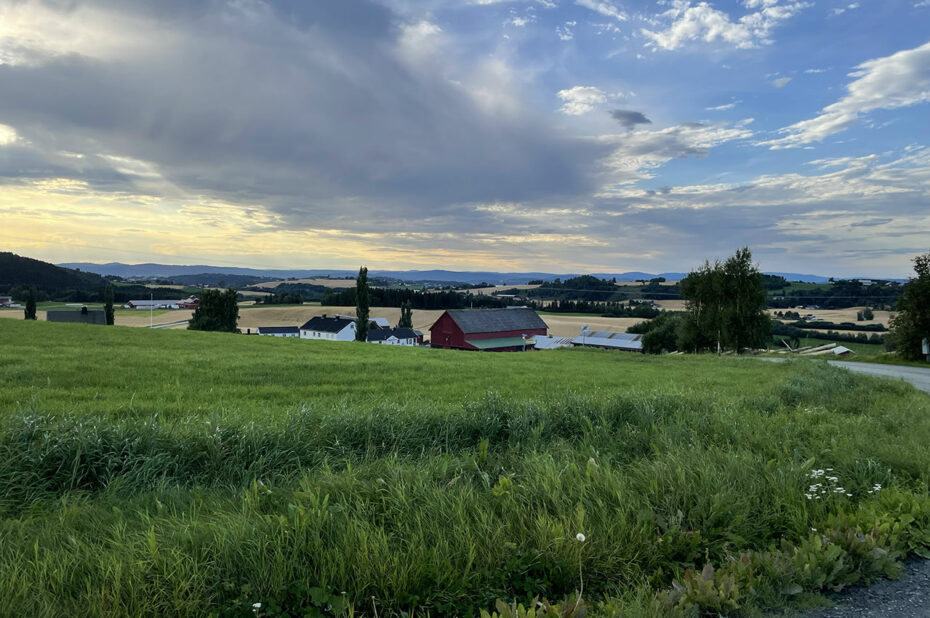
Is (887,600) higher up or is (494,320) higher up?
(887,600)

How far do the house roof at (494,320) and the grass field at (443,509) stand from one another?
56.3 m

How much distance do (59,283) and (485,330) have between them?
103 metres

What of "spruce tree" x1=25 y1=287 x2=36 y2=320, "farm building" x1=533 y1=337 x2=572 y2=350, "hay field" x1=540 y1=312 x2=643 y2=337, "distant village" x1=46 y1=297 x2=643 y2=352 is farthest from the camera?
"hay field" x1=540 y1=312 x2=643 y2=337

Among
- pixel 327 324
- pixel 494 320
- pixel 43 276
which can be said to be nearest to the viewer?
pixel 494 320

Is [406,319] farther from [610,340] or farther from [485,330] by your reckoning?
[610,340]

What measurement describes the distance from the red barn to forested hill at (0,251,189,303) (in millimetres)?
63762

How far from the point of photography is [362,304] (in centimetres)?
5856

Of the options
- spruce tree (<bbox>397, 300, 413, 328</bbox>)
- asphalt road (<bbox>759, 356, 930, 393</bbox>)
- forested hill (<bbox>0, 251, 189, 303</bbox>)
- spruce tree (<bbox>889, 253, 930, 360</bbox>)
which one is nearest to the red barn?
spruce tree (<bbox>397, 300, 413, 328</bbox>)

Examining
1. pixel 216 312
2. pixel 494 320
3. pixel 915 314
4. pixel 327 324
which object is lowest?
pixel 327 324

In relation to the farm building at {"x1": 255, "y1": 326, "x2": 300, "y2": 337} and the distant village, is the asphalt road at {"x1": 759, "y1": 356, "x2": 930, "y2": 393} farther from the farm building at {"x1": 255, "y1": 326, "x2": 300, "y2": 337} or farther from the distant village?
the farm building at {"x1": 255, "y1": 326, "x2": 300, "y2": 337}

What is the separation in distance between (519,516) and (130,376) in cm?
1013

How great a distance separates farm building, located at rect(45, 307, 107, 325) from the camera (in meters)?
65.0

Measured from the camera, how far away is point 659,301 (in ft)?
317

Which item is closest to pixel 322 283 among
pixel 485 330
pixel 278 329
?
pixel 278 329
